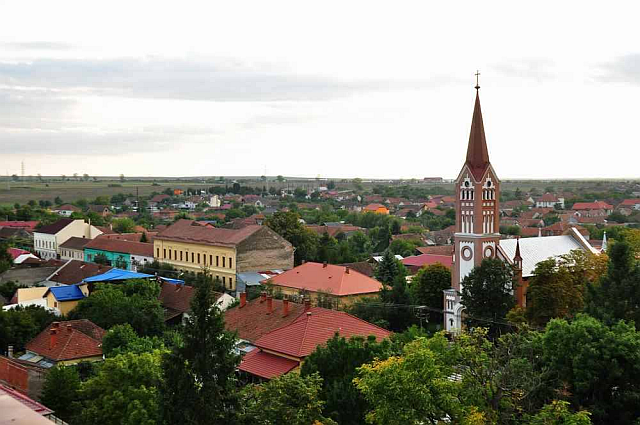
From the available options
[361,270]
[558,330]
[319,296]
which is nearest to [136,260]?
[361,270]

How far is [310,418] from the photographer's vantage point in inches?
1017

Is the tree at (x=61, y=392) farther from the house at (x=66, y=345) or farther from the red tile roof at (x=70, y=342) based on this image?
the red tile roof at (x=70, y=342)

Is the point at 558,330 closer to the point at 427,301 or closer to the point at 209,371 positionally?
the point at 209,371

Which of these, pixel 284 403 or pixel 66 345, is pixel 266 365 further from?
pixel 66 345

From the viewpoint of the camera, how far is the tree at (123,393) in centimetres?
2880

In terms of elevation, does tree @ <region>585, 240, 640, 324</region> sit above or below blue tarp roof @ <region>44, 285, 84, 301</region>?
above

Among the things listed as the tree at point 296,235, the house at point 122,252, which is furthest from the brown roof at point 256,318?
the house at point 122,252

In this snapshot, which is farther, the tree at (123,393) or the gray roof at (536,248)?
the gray roof at (536,248)

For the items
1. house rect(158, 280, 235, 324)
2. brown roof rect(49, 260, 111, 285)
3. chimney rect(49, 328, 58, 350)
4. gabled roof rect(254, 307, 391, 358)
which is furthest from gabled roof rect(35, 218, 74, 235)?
gabled roof rect(254, 307, 391, 358)

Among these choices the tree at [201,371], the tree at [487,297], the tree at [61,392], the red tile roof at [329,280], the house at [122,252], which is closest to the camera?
the tree at [201,371]

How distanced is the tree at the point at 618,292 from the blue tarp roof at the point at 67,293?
38.2 metres

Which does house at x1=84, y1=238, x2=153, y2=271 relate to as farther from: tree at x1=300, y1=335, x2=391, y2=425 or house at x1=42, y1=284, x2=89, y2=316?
tree at x1=300, y1=335, x2=391, y2=425

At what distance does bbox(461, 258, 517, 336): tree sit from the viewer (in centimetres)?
5044

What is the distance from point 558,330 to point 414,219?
5851 inches
